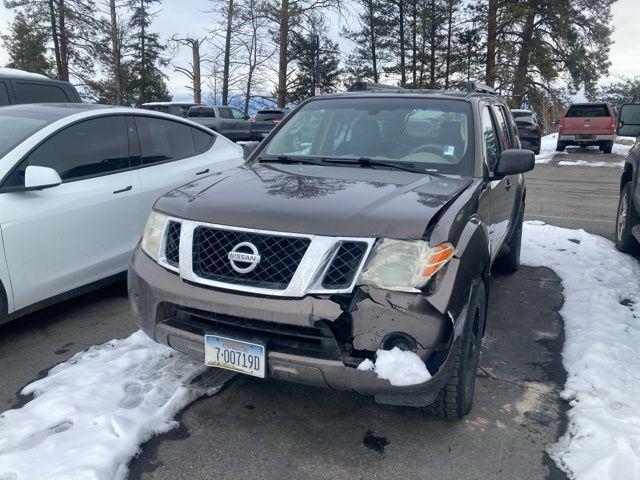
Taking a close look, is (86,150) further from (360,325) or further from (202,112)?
(202,112)

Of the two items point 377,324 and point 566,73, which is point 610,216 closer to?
point 377,324

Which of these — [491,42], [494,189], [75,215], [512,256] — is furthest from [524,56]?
[75,215]

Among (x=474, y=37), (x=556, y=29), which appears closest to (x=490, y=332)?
(x=556, y=29)

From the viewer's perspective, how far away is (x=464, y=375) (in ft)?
9.10

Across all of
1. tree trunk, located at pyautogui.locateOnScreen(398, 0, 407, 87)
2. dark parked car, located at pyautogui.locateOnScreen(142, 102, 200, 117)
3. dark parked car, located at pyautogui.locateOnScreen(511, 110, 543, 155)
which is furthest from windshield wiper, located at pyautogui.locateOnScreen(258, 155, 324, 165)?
tree trunk, located at pyautogui.locateOnScreen(398, 0, 407, 87)

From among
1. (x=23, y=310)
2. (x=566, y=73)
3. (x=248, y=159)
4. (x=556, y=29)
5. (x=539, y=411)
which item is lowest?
(x=539, y=411)

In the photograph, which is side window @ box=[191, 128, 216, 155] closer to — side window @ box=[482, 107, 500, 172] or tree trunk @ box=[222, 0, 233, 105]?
side window @ box=[482, 107, 500, 172]

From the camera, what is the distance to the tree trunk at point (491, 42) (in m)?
31.1

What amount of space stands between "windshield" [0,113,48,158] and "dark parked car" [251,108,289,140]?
1749 cm

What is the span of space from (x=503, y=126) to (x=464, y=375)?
9.67 feet

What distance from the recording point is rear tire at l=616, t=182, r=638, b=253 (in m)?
6.08

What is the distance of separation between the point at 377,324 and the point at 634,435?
4.83 ft

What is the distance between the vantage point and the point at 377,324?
2.43 metres

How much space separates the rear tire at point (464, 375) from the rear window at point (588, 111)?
2176cm
